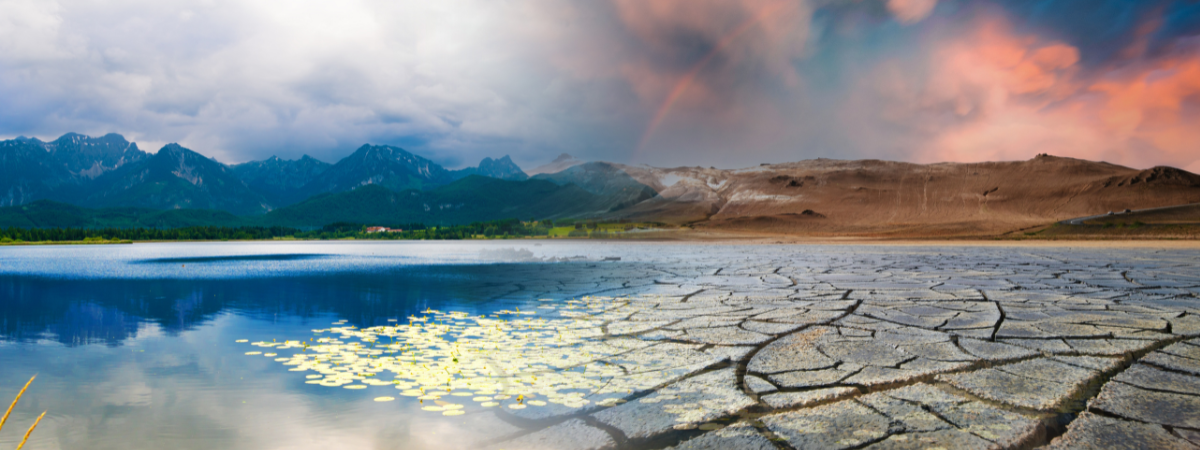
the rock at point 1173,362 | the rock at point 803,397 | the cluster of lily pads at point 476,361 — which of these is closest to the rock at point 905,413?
the rock at point 803,397

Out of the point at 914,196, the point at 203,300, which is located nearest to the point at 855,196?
the point at 914,196

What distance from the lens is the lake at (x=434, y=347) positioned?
3205 millimetres

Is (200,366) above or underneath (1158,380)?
underneath

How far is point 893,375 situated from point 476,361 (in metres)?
3.07

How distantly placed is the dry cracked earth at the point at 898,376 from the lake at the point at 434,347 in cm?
5

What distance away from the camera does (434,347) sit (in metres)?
5.13

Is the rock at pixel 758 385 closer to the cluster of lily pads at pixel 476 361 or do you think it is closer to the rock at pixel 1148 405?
the cluster of lily pads at pixel 476 361

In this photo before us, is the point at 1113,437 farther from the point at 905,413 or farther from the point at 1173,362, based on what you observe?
the point at 1173,362

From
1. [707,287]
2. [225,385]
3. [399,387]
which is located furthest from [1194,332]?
[225,385]

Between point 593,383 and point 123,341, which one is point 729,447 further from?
point 123,341

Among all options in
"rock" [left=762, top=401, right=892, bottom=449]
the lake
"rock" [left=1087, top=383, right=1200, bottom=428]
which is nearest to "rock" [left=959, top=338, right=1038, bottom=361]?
the lake

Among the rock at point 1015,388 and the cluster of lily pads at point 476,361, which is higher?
the rock at point 1015,388

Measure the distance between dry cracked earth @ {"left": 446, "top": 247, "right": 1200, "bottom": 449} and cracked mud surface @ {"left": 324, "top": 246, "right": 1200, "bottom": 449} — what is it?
0.5 inches

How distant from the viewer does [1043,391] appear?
3.16 m
